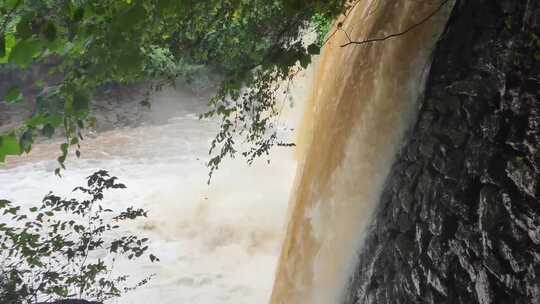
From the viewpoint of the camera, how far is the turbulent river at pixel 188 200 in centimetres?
600

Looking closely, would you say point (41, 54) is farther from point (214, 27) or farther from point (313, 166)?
point (313, 166)

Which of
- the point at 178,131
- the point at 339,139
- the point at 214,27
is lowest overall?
the point at 178,131

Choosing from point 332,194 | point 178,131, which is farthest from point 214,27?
point 178,131

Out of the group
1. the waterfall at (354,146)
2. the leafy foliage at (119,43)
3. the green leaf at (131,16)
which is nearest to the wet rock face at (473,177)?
the waterfall at (354,146)

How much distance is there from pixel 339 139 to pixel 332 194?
40 centimetres

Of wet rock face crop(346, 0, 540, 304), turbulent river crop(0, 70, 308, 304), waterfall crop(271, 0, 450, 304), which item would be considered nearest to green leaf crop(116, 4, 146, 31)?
wet rock face crop(346, 0, 540, 304)

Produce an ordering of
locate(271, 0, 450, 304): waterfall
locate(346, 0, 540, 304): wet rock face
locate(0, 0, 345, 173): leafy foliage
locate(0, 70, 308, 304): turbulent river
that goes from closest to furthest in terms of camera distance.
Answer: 1. locate(0, 0, 345, 173): leafy foliage
2. locate(346, 0, 540, 304): wet rock face
3. locate(271, 0, 450, 304): waterfall
4. locate(0, 70, 308, 304): turbulent river

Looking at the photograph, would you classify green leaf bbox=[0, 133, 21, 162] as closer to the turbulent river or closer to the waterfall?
the waterfall

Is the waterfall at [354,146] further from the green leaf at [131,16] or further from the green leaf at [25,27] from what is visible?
the green leaf at [25,27]

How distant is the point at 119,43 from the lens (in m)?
1.43

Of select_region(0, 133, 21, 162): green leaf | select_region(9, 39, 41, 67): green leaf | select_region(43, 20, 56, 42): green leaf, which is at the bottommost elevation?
select_region(0, 133, 21, 162): green leaf

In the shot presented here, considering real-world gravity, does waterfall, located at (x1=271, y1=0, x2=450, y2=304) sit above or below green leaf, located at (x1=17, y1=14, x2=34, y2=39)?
below

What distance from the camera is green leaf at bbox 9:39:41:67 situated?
45.9 inches

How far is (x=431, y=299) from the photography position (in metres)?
1.98
